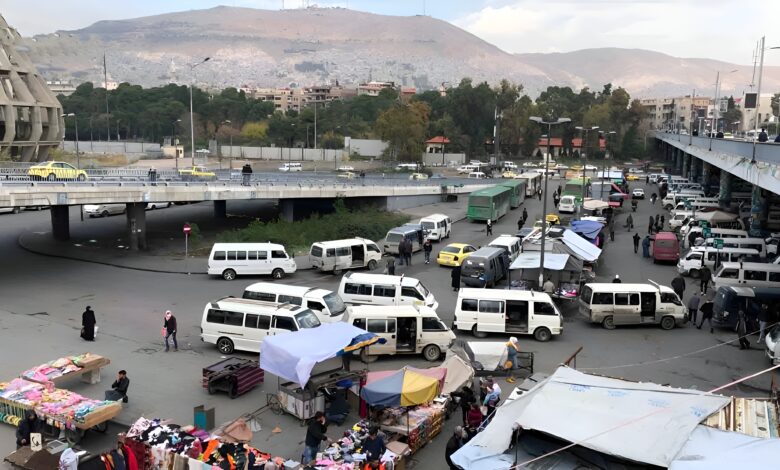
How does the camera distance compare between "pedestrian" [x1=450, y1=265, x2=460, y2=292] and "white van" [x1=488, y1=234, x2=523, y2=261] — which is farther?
"white van" [x1=488, y1=234, x2=523, y2=261]

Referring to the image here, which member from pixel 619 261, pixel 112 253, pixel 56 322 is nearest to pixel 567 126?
pixel 619 261

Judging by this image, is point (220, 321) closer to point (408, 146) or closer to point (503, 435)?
point (503, 435)

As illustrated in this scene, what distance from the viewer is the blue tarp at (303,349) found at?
12945 millimetres

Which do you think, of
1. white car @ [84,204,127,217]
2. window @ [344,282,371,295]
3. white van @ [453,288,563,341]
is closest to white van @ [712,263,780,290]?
white van @ [453,288,563,341]

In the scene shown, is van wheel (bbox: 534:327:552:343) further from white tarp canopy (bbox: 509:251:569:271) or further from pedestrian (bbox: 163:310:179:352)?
pedestrian (bbox: 163:310:179:352)

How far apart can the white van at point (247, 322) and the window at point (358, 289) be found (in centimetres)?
389

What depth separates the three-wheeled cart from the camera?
14.7 metres

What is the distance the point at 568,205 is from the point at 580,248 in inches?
839

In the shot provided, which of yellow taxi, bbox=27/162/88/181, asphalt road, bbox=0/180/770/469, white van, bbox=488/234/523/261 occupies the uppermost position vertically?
yellow taxi, bbox=27/162/88/181

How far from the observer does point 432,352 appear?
1744 cm

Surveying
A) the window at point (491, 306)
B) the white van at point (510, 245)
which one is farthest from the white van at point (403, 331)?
the white van at point (510, 245)

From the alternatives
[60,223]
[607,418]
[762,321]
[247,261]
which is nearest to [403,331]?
[607,418]

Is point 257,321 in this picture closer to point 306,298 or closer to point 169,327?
point 306,298

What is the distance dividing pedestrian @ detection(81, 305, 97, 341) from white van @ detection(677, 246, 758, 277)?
24.2 metres
